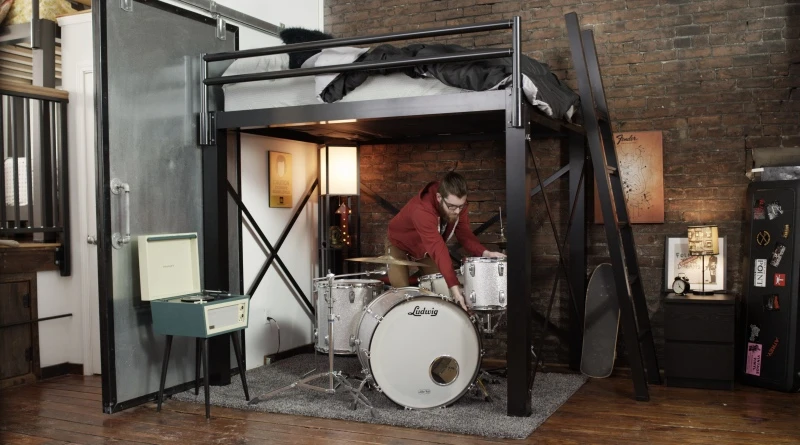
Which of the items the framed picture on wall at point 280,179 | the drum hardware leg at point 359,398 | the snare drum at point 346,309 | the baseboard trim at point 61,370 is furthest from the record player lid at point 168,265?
the baseboard trim at point 61,370

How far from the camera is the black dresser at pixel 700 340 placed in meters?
4.97

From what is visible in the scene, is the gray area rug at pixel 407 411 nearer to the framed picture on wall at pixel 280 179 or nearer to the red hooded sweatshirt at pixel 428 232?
the red hooded sweatshirt at pixel 428 232

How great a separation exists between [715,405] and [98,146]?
3.94 m

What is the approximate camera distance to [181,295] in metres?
4.68

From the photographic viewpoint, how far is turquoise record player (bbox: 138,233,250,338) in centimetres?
435

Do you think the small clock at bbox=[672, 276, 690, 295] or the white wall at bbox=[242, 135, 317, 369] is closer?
A: the small clock at bbox=[672, 276, 690, 295]

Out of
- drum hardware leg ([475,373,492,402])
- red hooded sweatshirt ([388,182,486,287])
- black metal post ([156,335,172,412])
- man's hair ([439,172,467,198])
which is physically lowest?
drum hardware leg ([475,373,492,402])

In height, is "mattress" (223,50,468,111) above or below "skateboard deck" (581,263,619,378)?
above

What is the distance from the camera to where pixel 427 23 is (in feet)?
20.7

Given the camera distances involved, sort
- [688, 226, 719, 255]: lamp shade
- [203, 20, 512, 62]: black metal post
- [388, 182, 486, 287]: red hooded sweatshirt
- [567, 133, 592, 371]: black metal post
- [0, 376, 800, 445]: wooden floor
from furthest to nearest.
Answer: [567, 133, 592, 371]: black metal post → [688, 226, 719, 255]: lamp shade → [388, 182, 486, 287]: red hooded sweatshirt → [203, 20, 512, 62]: black metal post → [0, 376, 800, 445]: wooden floor

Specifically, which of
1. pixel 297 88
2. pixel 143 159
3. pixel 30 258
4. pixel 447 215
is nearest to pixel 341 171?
pixel 297 88

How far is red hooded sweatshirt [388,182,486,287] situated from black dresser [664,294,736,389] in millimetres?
1373

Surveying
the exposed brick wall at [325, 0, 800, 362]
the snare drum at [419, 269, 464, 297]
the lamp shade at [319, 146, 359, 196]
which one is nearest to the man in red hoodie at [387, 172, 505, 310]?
the snare drum at [419, 269, 464, 297]

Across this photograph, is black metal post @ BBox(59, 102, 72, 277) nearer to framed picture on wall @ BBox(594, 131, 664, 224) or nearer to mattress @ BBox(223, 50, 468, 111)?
mattress @ BBox(223, 50, 468, 111)
